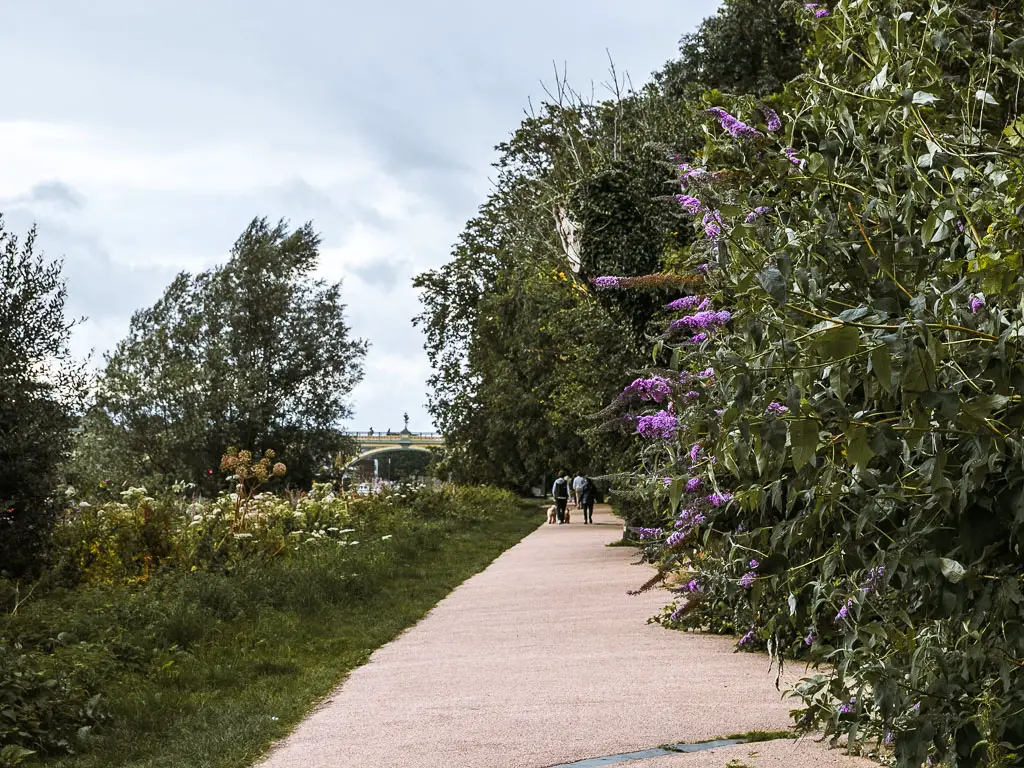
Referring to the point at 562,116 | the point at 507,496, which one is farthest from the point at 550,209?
the point at 507,496

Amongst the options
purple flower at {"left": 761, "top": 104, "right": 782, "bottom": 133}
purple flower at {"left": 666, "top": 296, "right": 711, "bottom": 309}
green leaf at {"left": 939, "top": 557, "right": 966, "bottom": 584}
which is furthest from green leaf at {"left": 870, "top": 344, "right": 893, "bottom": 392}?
purple flower at {"left": 666, "top": 296, "right": 711, "bottom": 309}

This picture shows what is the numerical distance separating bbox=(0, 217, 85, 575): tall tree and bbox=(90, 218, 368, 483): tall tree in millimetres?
20258

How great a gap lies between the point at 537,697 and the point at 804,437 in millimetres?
4599

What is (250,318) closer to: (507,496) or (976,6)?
(507,496)

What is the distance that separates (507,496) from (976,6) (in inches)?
1190

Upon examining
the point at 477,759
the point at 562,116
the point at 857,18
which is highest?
the point at 562,116

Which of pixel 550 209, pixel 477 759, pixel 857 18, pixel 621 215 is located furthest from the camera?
pixel 550 209

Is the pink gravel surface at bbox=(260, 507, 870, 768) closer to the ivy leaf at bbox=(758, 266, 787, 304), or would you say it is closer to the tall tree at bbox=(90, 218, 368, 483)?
the ivy leaf at bbox=(758, 266, 787, 304)

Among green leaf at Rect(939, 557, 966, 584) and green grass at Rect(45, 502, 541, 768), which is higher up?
green leaf at Rect(939, 557, 966, 584)

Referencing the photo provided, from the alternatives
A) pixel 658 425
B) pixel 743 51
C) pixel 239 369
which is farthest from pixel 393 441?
pixel 658 425

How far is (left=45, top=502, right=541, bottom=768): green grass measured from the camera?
5.79 meters

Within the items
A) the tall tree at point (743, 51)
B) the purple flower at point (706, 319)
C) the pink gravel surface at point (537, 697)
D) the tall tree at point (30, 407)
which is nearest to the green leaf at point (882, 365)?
the pink gravel surface at point (537, 697)

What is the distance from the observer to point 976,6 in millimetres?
10234

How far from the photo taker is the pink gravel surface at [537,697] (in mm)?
5305
